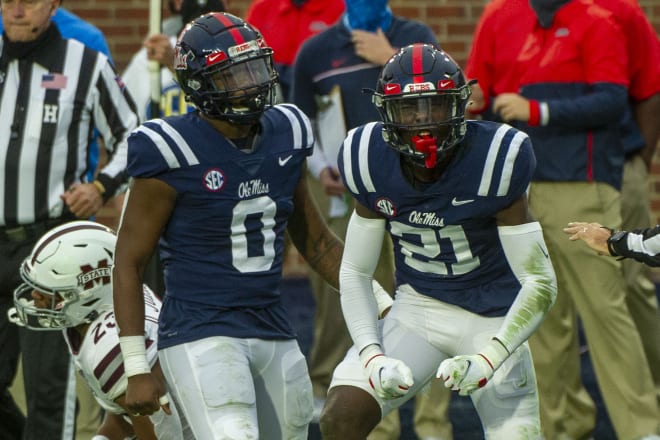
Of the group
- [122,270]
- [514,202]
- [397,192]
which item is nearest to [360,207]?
[397,192]

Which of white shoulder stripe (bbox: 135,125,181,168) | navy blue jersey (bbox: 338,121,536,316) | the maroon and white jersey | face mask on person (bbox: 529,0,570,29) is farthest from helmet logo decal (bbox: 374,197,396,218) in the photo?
face mask on person (bbox: 529,0,570,29)

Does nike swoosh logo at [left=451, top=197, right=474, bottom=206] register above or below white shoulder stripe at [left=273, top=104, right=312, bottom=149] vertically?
below

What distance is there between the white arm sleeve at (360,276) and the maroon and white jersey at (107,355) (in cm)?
63

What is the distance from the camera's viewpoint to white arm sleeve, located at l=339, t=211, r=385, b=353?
407cm

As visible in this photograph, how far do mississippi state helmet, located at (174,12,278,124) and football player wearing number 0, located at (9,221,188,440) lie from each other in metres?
0.77

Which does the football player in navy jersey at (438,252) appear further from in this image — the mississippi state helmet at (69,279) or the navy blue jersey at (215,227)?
the mississippi state helmet at (69,279)

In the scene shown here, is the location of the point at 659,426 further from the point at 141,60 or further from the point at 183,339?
the point at 141,60

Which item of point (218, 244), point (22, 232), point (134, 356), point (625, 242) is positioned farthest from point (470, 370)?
point (22, 232)

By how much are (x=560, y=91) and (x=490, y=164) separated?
5.67 ft

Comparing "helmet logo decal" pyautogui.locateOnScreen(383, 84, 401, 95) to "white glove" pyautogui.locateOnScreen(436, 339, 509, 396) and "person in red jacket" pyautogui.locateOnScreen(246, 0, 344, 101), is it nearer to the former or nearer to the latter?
"white glove" pyautogui.locateOnScreen(436, 339, 509, 396)

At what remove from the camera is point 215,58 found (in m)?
4.01

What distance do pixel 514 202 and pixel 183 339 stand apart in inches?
38.8

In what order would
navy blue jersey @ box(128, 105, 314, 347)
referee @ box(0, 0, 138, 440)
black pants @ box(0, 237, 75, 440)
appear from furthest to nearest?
referee @ box(0, 0, 138, 440) < black pants @ box(0, 237, 75, 440) < navy blue jersey @ box(128, 105, 314, 347)

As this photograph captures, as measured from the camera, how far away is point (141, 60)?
21.0ft
